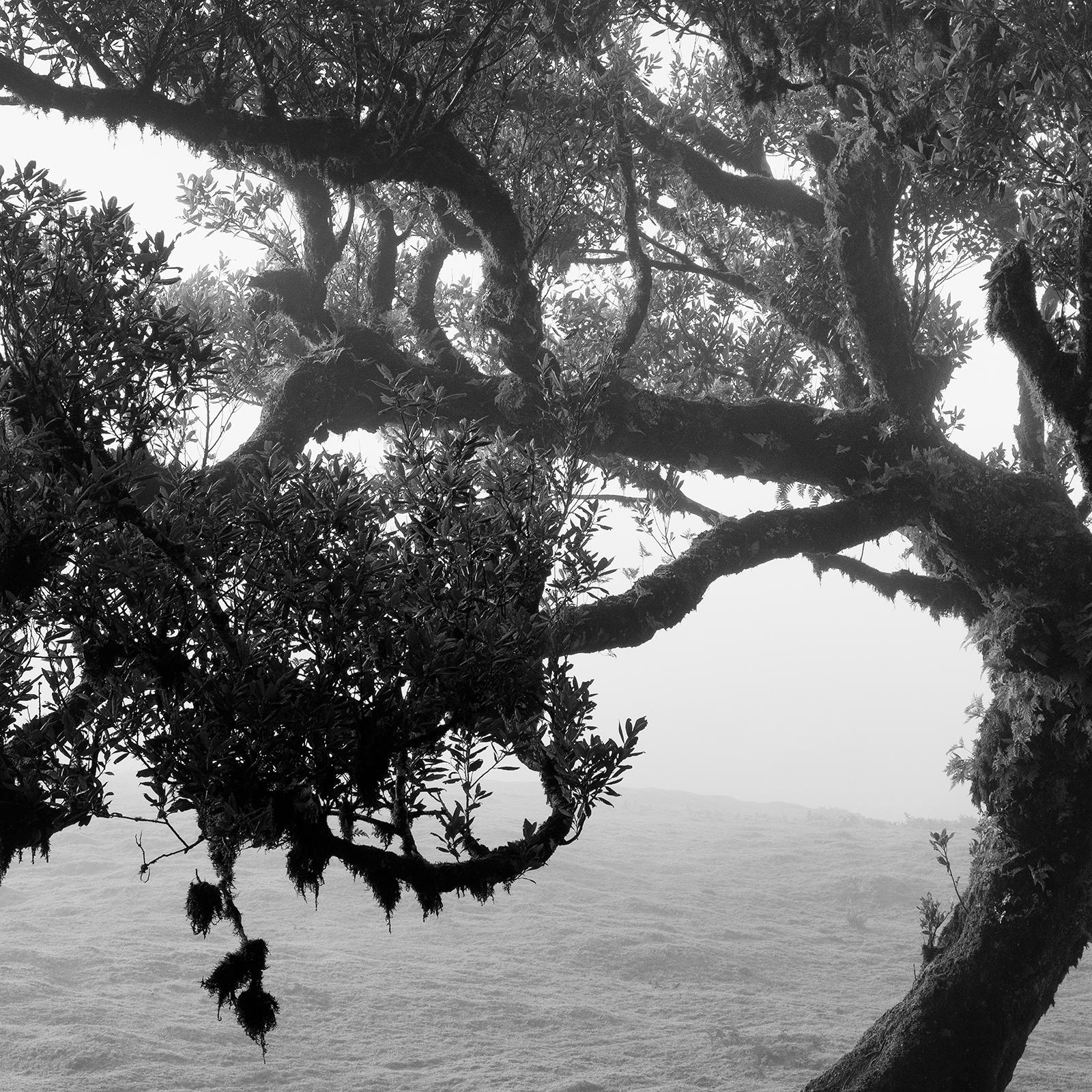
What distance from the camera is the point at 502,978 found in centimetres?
1992

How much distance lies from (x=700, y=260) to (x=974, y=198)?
15.1 ft

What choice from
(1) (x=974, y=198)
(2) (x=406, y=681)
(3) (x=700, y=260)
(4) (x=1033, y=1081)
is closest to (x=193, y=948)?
(4) (x=1033, y=1081)

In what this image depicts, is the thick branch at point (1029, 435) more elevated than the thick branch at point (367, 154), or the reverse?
the thick branch at point (367, 154)

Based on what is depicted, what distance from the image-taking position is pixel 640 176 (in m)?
14.7

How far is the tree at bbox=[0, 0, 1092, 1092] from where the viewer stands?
4.39 meters

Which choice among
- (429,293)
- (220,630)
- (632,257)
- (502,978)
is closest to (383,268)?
(429,293)

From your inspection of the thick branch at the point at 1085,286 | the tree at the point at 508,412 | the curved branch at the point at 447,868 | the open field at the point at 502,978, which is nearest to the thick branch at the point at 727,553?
the tree at the point at 508,412

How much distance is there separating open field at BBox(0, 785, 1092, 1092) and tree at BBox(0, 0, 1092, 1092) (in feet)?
26.8

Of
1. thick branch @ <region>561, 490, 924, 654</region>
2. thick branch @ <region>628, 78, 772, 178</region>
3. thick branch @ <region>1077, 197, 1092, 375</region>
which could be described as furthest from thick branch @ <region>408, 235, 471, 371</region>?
thick branch @ <region>1077, 197, 1092, 375</region>

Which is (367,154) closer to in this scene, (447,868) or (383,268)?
(383,268)

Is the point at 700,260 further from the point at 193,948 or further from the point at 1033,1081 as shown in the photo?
the point at 193,948

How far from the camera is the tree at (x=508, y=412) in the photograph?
4395mm

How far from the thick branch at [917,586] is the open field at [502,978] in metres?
8.12

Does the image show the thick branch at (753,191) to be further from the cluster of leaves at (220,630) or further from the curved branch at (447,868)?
the curved branch at (447,868)
